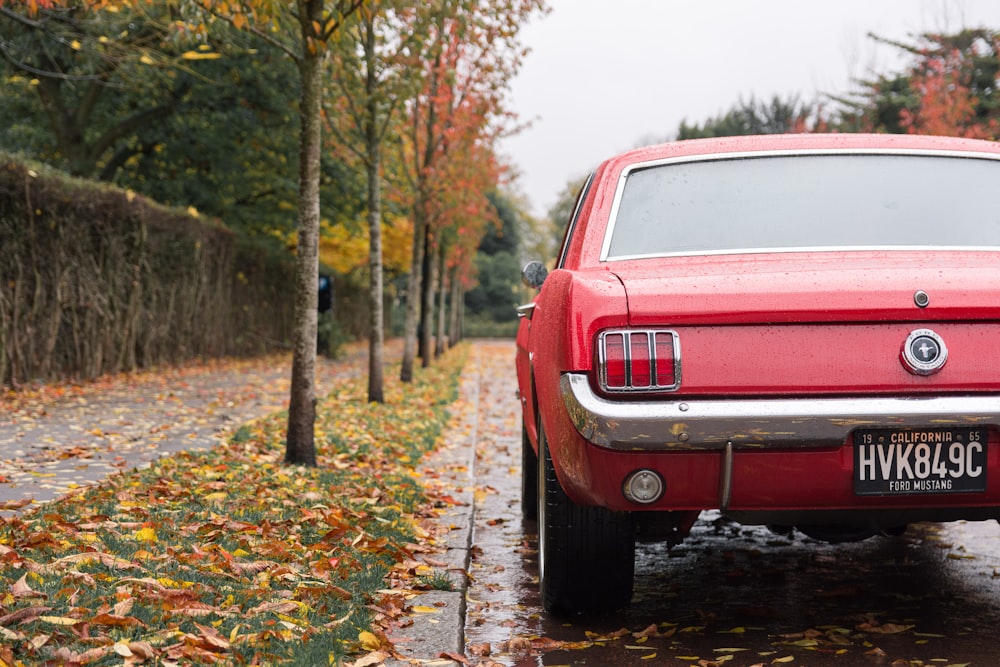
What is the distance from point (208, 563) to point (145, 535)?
0.53m

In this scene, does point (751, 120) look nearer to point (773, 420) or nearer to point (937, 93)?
point (937, 93)

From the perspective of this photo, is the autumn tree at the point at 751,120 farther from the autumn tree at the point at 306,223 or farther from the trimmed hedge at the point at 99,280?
the autumn tree at the point at 306,223

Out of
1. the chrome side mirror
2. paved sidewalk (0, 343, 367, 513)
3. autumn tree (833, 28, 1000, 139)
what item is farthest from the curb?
autumn tree (833, 28, 1000, 139)

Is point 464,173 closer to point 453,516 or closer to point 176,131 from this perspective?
point 176,131

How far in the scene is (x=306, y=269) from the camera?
8.23 meters

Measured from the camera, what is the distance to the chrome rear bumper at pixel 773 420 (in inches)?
141

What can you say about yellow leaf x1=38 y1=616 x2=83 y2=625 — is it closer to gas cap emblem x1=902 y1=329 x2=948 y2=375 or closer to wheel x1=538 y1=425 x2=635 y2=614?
wheel x1=538 y1=425 x2=635 y2=614

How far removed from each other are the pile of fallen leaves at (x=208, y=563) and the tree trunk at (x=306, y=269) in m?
0.26

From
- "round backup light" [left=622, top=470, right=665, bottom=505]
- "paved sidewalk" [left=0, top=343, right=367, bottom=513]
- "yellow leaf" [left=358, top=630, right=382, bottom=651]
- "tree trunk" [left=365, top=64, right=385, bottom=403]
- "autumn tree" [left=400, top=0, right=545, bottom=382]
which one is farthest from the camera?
"autumn tree" [left=400, top=0, right=545, bottom=382]

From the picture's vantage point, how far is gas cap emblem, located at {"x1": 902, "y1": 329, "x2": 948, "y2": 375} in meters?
3.61

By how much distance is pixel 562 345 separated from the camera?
383 cm

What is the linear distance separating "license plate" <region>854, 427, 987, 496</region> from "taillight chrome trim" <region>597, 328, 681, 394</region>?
0.61 meters

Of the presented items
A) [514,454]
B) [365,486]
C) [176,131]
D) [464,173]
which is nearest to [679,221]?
[365,486]

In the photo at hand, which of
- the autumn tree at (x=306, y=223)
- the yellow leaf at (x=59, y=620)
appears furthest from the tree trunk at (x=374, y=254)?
the yellow leaf at (x=59, y=620)
